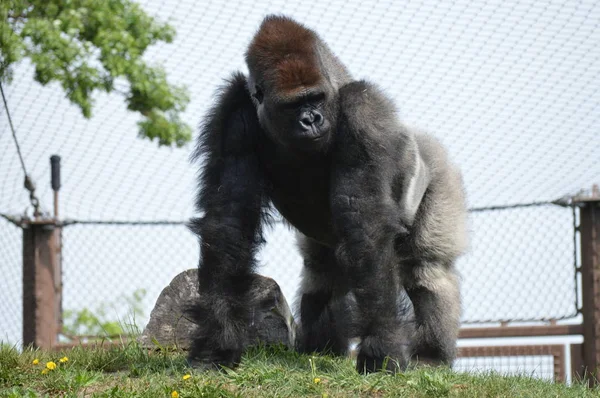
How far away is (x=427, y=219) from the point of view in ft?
17.5

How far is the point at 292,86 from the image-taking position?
13.8 feet

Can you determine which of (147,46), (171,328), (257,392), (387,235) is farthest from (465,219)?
(147,46)

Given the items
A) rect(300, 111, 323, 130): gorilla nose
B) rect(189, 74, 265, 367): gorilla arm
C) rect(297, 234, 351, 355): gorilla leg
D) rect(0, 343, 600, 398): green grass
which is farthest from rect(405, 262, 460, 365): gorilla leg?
rect(300, 111, 323, 130): gorilla nose

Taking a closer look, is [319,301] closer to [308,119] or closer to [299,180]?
[299,180]

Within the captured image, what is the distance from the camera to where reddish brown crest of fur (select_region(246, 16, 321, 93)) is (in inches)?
166

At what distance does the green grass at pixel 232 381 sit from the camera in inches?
149

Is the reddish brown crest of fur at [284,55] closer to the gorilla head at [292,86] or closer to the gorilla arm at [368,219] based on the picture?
the gorilla head at [292,86]

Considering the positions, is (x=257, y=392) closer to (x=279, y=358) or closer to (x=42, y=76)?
(x=279, y=358)

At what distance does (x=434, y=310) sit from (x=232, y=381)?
64.4 inches

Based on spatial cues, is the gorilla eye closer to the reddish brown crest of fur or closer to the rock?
the reddish brown crest of fur

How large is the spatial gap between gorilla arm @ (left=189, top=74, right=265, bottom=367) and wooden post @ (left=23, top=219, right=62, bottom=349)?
325cm

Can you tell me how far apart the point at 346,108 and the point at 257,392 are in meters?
1.36

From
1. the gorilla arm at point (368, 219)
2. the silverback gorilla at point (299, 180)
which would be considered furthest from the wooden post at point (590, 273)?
the gorilla arm at point (368, 219)

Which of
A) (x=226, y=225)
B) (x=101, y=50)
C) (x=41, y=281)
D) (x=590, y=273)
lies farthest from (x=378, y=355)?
(x=101, y=50)
